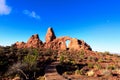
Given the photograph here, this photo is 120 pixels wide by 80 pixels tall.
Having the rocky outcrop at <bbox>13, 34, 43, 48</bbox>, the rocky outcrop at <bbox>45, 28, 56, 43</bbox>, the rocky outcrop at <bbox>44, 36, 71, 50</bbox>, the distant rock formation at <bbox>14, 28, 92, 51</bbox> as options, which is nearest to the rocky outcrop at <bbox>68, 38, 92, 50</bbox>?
the distant rock formation at <bbox>14, 28, 92, 51</bbox>

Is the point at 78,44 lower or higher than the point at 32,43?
lower

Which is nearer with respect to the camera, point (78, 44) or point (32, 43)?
point (78, 44)

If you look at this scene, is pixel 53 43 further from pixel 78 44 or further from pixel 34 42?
pixel 78 44

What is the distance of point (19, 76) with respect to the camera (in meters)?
21.7

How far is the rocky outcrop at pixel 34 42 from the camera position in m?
57.3

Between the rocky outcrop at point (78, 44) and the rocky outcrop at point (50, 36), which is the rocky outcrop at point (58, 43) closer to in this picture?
the rocky outcrop at point (50, 36)

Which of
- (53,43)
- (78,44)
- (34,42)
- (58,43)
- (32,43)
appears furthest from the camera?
(58,43)

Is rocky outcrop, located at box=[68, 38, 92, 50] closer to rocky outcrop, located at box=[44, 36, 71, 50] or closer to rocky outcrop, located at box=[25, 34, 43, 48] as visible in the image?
rocky outcrop, located at box=[44, 36, 71, 50]

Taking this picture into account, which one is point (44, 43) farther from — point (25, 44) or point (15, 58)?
point (15, 58)

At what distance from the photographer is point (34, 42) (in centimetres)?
5759

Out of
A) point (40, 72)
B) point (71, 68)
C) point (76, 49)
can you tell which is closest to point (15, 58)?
point (40, 72)

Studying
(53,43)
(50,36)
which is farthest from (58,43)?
(50,36)

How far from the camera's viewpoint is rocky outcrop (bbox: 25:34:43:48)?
188 ft

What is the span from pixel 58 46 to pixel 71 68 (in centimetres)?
3289
